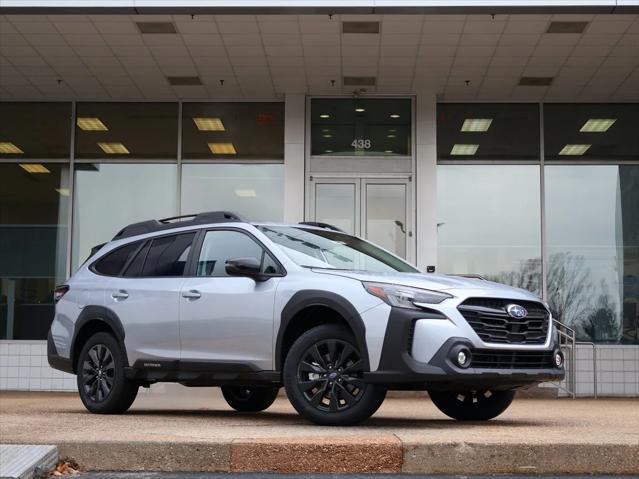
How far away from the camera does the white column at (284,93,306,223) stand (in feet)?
54.4

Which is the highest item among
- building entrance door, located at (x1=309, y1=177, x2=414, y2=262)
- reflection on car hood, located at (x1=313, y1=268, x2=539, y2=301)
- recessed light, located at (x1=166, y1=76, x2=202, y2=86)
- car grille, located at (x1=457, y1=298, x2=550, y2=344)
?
recessed light, located at (x1=166, y1=76, x2=202, y2=86)

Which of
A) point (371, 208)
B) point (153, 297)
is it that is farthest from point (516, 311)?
point (371, 208)

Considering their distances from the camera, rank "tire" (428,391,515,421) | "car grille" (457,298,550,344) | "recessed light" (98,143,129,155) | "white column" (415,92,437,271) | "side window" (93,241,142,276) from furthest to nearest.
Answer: "recessed light" (98,143,129,155) → "white column" (415,92,437,271) → "side window" (93,241,142,276) → "tire" (428,391,515,421) → "car grille" (457,298,550,344)

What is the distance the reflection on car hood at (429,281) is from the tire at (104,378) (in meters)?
2.28

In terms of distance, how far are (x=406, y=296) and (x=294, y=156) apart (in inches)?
395

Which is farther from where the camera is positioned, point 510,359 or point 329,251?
point 329,251

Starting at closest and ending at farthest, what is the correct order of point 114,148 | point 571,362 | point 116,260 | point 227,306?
point 227,306
point 116,260
point 571,362
point 114,148

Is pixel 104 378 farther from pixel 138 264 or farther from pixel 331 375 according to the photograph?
pixel 331 375

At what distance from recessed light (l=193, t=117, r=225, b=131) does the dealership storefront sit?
1.0 inches

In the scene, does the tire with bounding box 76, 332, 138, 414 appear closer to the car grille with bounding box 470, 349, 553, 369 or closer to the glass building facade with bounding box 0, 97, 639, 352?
the car grille with bounding box 470, 349, 553, 369

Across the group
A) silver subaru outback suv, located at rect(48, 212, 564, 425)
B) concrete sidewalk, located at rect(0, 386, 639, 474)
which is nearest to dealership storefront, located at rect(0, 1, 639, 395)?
silver subaru outback suv, located at rect(48, 212, 564, 425)

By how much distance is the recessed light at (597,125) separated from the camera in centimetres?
1720

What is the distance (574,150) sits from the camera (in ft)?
56.3

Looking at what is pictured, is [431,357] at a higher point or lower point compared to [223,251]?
lower
